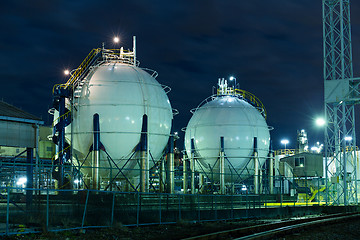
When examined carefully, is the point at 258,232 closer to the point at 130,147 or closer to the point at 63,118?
the point at 130,147

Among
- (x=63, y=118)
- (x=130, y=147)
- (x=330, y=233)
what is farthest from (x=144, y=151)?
(x=330, y=233)

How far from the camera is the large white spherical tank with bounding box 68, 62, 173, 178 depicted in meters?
29.0

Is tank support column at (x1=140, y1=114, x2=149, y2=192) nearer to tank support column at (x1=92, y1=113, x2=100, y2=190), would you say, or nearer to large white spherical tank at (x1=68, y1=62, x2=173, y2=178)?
large white spherical tank at (x1=68, y1=62, x2=173, y2=178)

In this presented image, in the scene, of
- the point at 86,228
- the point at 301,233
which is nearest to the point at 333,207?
the point at 301,233

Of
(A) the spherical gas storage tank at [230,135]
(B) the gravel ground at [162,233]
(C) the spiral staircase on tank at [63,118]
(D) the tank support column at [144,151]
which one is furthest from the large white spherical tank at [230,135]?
(B) the gravel ground at [162,233]

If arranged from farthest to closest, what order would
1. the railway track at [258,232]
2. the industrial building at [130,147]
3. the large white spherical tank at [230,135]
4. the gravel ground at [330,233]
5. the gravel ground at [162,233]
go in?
the large white spherical tank at [230,135]
the industrial building at [130,147]
the gravel ground at [330,233]
the gravel ground at [162,233]
the railway track at [258,232]

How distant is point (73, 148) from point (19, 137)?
19.9 ft

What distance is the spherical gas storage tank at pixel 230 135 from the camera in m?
38.3

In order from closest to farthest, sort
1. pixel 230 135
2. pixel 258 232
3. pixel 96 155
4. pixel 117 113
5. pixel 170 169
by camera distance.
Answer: pixel 258 232 → pixel 96 155 → pixel 117 113 → pixel 170 169 → pixel 230 135

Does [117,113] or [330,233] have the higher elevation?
[117,113]

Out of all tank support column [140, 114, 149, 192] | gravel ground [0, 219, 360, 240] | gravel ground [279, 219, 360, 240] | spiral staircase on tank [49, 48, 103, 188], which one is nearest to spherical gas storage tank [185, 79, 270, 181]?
tank support column [140, 114, 149, 192]

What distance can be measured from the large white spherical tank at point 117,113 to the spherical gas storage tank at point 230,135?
8.77 m

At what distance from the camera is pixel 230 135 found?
126 feet

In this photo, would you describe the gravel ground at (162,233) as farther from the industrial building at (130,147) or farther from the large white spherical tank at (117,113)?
the large white spherical tank at (117,113)
